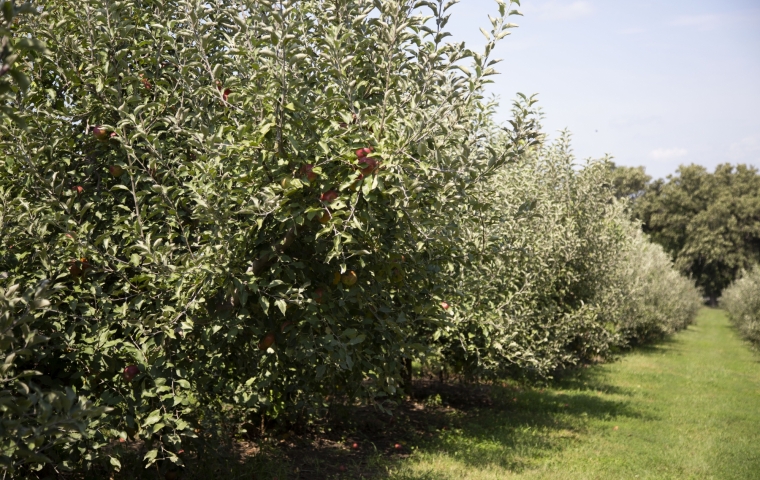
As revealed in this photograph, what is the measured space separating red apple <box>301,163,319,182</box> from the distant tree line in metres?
51.8

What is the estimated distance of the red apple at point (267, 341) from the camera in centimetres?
450

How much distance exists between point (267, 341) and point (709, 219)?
187 ft

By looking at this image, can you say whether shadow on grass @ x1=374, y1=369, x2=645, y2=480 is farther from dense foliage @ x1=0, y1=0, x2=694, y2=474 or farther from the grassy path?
dense foliage @ x1=0, y1=0, x2=694, y2=474

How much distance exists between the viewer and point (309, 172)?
3.88 metres

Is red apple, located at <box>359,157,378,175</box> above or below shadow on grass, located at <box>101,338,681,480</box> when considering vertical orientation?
above

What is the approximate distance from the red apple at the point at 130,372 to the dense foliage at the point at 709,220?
5261cm

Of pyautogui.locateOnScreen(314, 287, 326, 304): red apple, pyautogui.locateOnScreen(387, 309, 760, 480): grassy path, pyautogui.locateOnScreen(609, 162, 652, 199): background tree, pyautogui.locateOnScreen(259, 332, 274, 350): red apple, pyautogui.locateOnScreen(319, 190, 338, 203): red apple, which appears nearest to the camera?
pyautogui.locateOnScreen(319, 190, 338, 203): red apple

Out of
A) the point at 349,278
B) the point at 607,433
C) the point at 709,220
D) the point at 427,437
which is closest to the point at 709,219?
the point at 709,220

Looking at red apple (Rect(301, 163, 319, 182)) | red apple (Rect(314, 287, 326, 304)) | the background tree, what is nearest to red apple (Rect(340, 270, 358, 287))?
red apple (Rect(314, 287, 326, 304))

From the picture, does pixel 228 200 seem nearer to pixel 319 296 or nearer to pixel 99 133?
pixel 319 296

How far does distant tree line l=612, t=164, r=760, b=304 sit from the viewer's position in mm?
52875

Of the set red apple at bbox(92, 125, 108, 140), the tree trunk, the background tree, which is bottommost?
the tree trunk

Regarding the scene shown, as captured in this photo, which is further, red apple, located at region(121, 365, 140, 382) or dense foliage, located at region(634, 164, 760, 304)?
dense foliage, located at region(634, 164, 760, 304)

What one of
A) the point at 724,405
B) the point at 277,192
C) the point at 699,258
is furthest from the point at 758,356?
the point at 699,258
